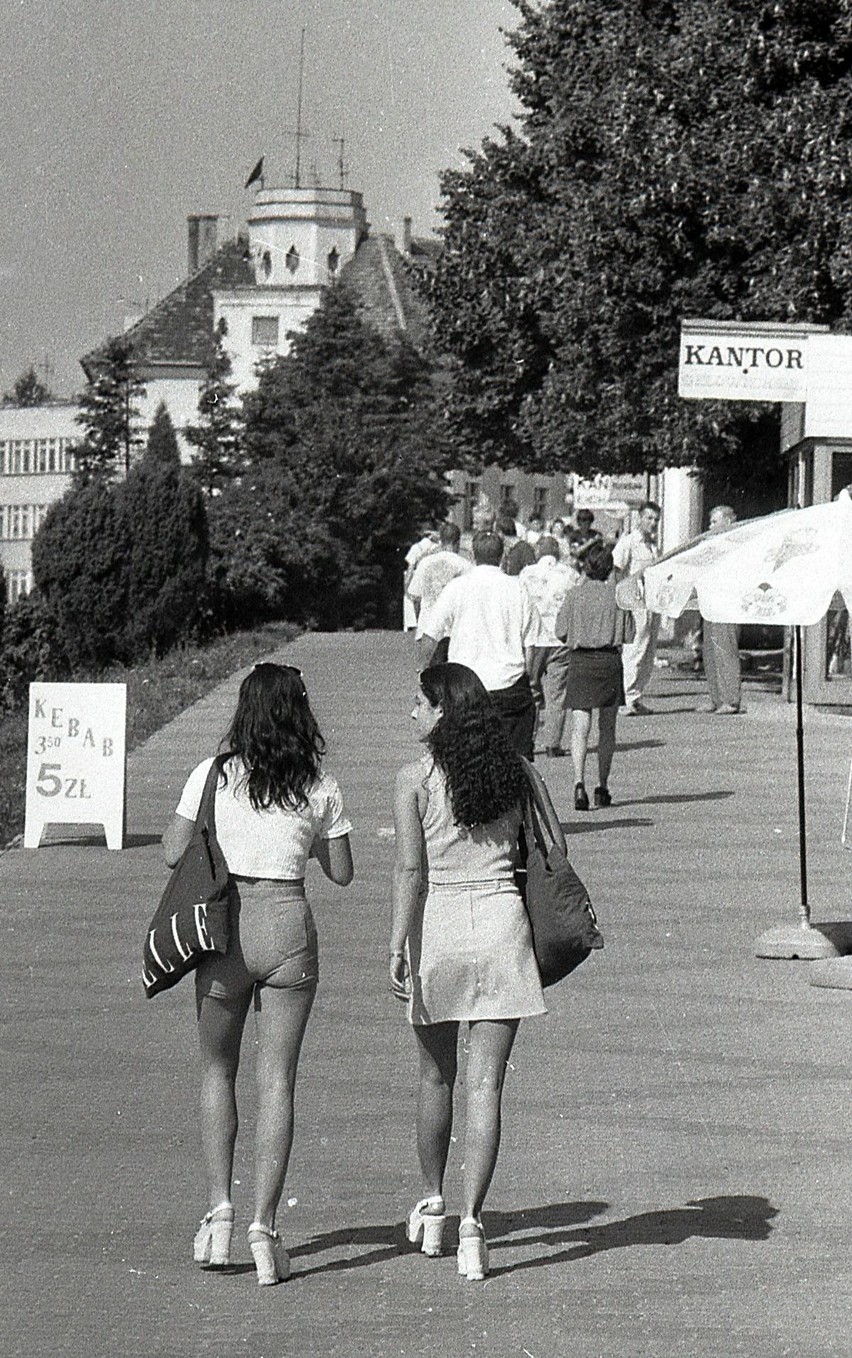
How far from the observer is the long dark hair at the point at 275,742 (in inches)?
237

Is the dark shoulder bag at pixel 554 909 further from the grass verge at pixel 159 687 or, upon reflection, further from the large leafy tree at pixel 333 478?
the large leafy tree at pixel 333 478

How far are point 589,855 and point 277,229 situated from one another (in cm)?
10890

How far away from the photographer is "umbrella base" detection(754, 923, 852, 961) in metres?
10.8

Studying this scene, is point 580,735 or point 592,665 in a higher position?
point 592,665

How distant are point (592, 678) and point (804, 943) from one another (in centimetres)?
507

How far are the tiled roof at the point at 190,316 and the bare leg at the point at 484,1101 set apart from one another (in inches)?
4517

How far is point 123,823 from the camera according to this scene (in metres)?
14.1

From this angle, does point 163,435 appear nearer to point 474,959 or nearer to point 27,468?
point 27,468

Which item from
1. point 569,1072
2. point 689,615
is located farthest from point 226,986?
point 689,615

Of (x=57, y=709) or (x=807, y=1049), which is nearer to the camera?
(x=807, y=1049)

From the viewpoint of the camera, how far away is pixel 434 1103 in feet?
20.5

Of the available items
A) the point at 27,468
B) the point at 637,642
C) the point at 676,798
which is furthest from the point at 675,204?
the point at 27,468

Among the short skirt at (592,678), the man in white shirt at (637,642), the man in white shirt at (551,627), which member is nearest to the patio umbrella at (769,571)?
the short skirt at (592,678)

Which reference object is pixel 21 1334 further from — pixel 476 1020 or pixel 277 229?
pixel 277 229
